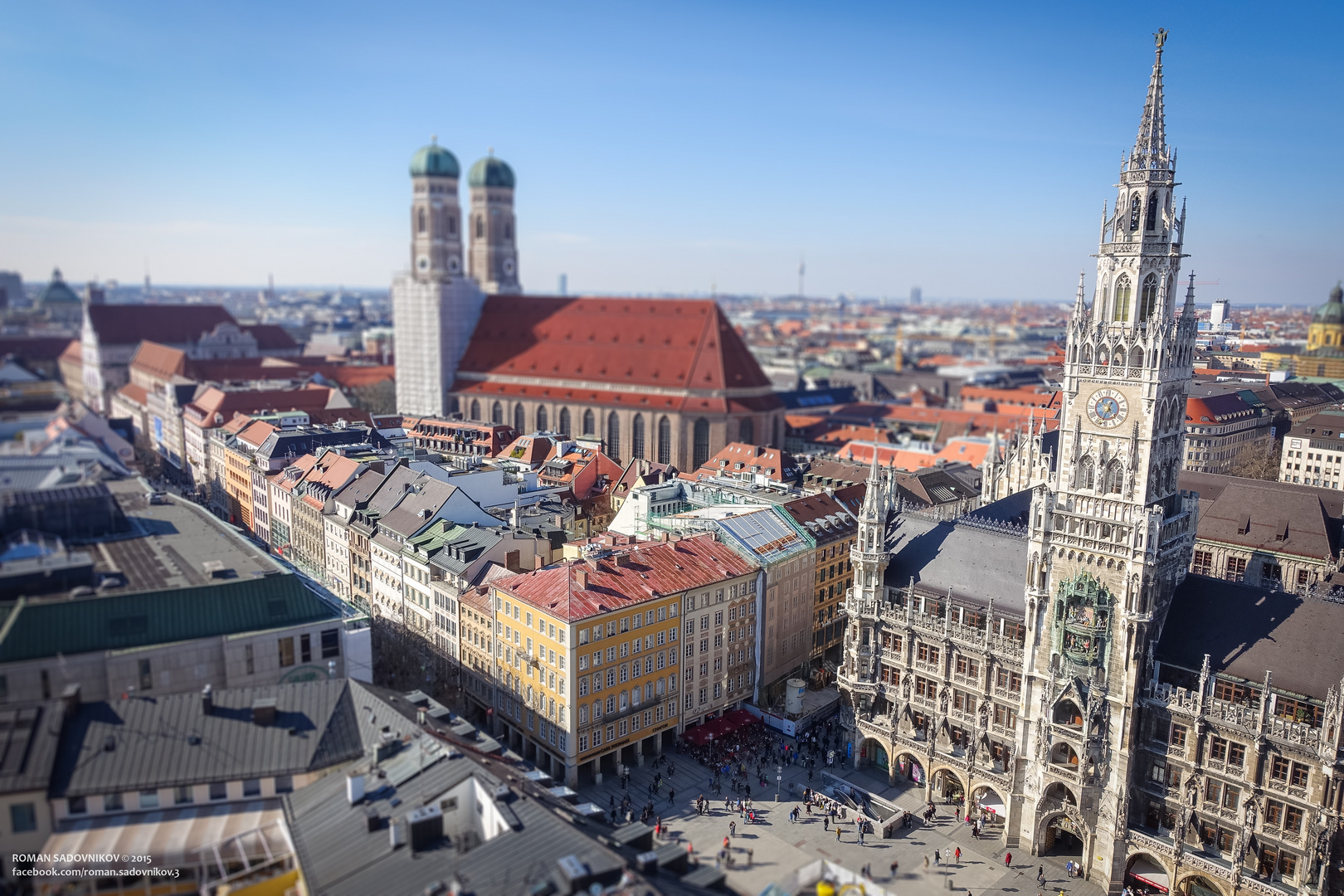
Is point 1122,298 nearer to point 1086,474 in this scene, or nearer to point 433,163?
point 1086,474

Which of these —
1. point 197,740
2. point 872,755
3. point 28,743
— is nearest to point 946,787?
point 872,755

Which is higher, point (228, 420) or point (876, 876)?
point (228, 420)

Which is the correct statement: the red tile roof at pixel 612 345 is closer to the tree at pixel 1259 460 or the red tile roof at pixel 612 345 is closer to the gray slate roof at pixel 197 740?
the tree at pixel 1259 460

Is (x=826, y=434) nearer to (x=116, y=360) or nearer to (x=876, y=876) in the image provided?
(x=876, y=876)

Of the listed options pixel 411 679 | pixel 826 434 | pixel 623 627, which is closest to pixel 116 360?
pixel 826 434

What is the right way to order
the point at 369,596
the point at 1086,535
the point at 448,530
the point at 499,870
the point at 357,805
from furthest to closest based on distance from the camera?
the point at 369,596 → the point at 448,530 → the point at 1086,535 → the point at 357,805 → the point at 499,870

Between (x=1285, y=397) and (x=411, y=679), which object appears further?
(x=1285, y=397)

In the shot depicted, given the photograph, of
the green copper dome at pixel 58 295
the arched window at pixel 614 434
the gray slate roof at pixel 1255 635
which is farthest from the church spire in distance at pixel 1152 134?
the green copper dome at pixel 58 295
